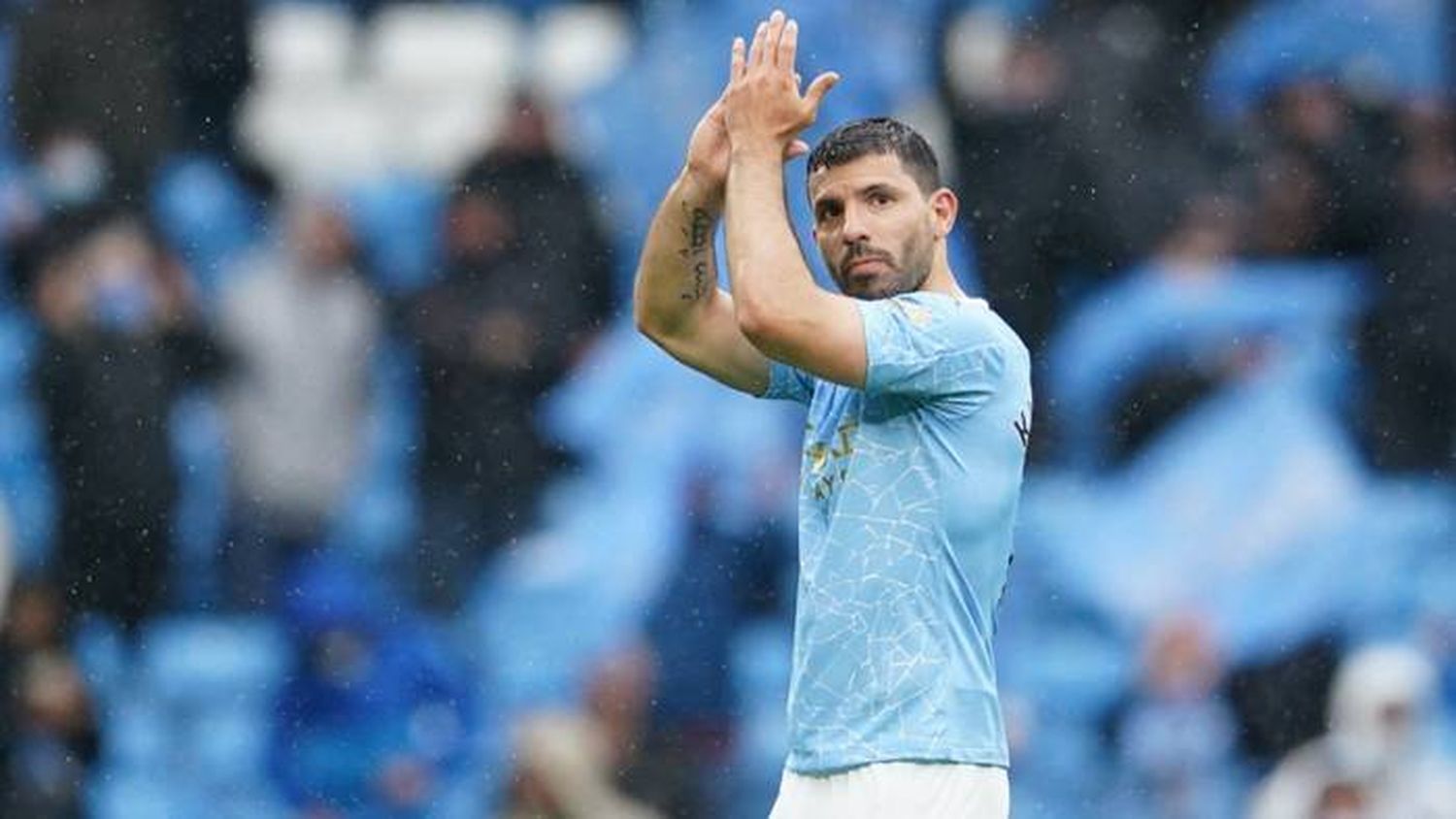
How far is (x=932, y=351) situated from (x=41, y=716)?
19.4ft

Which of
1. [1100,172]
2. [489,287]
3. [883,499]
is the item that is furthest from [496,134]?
[883,499]

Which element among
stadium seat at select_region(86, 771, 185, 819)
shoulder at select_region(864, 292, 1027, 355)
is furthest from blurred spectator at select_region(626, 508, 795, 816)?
shoulder at select_region(864, 292, 1027, 355)

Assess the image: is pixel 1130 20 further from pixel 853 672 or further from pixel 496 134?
pixel 853 672

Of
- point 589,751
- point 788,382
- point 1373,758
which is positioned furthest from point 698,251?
point 1373,758

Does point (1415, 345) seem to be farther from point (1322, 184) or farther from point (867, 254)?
point (867, 254)

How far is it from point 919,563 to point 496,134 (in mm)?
6182

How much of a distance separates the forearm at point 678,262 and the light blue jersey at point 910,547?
0.50m

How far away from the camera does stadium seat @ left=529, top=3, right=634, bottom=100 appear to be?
37.2 feet

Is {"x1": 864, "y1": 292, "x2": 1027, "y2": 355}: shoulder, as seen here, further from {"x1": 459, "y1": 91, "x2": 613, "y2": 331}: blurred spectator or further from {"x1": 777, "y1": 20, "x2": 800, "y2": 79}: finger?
{"x1": 459, "y1": 91, "x2": 613, "y2": 331}: blurred spectator

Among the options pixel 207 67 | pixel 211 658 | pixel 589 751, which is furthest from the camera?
pixel 207 67

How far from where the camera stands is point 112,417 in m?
10.6

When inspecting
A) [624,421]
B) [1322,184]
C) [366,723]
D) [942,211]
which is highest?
[1322,184]

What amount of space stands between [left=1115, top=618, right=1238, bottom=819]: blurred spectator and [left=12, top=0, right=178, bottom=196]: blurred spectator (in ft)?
12.8

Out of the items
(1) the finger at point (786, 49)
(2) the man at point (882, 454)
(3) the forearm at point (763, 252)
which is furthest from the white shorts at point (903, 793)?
(1) the finger at point (786, 49)
